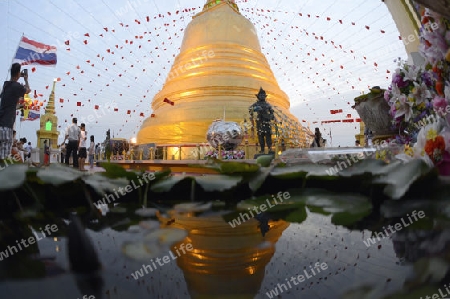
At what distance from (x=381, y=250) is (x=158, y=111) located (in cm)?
1085

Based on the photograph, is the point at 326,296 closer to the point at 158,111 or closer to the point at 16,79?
the point at 16,79

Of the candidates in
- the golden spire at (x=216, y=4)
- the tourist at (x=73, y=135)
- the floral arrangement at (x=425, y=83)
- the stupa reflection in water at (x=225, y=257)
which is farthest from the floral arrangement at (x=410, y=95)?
the golden spire at (x=216, y=4)

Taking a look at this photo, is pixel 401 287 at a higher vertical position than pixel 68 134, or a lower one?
lower

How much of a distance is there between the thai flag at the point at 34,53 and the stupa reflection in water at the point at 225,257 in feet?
30.4

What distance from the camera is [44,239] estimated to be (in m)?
0.50

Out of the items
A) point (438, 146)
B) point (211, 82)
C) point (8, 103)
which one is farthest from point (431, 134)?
point (211, 82)

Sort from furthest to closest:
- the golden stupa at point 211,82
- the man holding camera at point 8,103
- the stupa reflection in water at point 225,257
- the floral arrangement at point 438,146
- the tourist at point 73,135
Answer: the golden stupa at point 211,82 → the tourist at point 73,135 → the man holding camera at point 8,103 → the floral arrangement at point 438,146 → the stupa reflection in water at point 225,257

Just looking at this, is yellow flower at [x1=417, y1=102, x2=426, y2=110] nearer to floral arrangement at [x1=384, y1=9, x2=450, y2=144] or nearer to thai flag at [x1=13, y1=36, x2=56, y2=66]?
floral arrangement at [x1=384, y1=9, x2=450, y2=144]

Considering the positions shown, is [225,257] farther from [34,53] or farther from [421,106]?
[34,53]

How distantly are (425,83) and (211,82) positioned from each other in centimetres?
912

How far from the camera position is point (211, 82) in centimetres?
1019

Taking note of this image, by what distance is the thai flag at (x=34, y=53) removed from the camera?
7930mm

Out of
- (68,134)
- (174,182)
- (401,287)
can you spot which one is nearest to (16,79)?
(68,134)

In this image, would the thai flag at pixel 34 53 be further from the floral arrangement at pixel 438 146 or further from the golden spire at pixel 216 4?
the floral arrangement at pixel 438 146
